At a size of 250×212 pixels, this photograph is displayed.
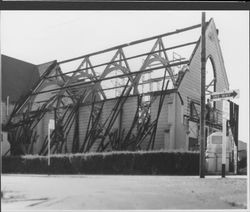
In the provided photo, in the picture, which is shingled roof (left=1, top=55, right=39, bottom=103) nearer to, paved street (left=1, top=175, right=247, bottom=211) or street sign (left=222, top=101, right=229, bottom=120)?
paved street (left=1, top=175, right=247, bottom=211)

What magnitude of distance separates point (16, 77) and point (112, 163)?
13.6ft

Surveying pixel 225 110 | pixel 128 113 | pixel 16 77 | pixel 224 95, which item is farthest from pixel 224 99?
pixel 16 77

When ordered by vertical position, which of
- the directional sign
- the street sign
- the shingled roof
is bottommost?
the street sign

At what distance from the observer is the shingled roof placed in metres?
11.8

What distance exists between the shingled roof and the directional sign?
530 centimetres

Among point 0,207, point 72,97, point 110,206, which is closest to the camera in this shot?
point 0,207

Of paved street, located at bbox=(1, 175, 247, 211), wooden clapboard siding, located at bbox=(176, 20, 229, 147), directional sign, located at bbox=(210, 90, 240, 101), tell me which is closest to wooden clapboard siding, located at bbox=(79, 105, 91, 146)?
wooden clapboard siding, located at bbox=(176, 20, 229, 147)

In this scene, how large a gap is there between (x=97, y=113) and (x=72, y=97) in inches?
37.9

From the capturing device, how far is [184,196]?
28.2 ft

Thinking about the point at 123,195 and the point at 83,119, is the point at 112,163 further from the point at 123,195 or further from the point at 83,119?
the point at 123,195

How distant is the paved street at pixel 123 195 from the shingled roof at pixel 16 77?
297 cm

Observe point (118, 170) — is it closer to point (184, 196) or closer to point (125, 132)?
point (125, 132)

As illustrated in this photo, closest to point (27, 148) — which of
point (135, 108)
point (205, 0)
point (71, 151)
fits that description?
point (71, 151)

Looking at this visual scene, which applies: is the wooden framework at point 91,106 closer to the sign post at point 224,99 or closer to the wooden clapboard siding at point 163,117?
the wooden clapboard siding at point 163,117
